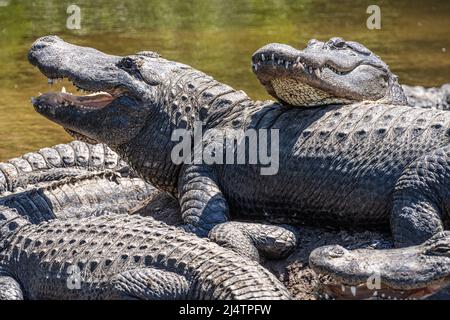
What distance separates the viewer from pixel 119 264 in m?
4.86

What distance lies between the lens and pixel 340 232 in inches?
205

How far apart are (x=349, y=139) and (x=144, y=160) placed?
1.29 m

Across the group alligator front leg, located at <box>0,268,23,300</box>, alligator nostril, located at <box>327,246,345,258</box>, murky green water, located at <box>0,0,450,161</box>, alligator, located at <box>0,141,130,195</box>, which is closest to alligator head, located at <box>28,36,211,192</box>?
alligator front leg, located at <box>0,268,23,300</box>

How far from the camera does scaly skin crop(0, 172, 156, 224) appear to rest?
6.08 m

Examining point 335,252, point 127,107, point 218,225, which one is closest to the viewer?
point 335,252

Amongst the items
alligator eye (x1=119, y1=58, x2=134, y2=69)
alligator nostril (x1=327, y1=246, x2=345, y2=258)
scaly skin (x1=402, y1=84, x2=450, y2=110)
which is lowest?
scaly skin (x1=402, y1=84, x2=450, y2=110)

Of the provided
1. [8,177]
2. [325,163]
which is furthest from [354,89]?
[8,177]

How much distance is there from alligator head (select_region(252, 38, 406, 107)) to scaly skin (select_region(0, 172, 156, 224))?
1.36m

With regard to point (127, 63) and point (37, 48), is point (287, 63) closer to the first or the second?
point (127, 63)

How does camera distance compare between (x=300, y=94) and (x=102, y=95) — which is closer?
(x=300, y=94)

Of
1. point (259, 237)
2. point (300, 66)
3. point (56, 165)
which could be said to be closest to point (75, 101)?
point (300, 66)

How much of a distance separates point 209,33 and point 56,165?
312 inches

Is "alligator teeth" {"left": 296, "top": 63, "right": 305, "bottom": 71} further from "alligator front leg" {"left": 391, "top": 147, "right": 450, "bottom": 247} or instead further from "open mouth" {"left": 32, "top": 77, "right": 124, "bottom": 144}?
"open mouth" {"left": 32, "top": 77, "right": 124, "bottom": 144}

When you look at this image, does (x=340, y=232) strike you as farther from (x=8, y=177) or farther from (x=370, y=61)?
(x=8, y=177)
